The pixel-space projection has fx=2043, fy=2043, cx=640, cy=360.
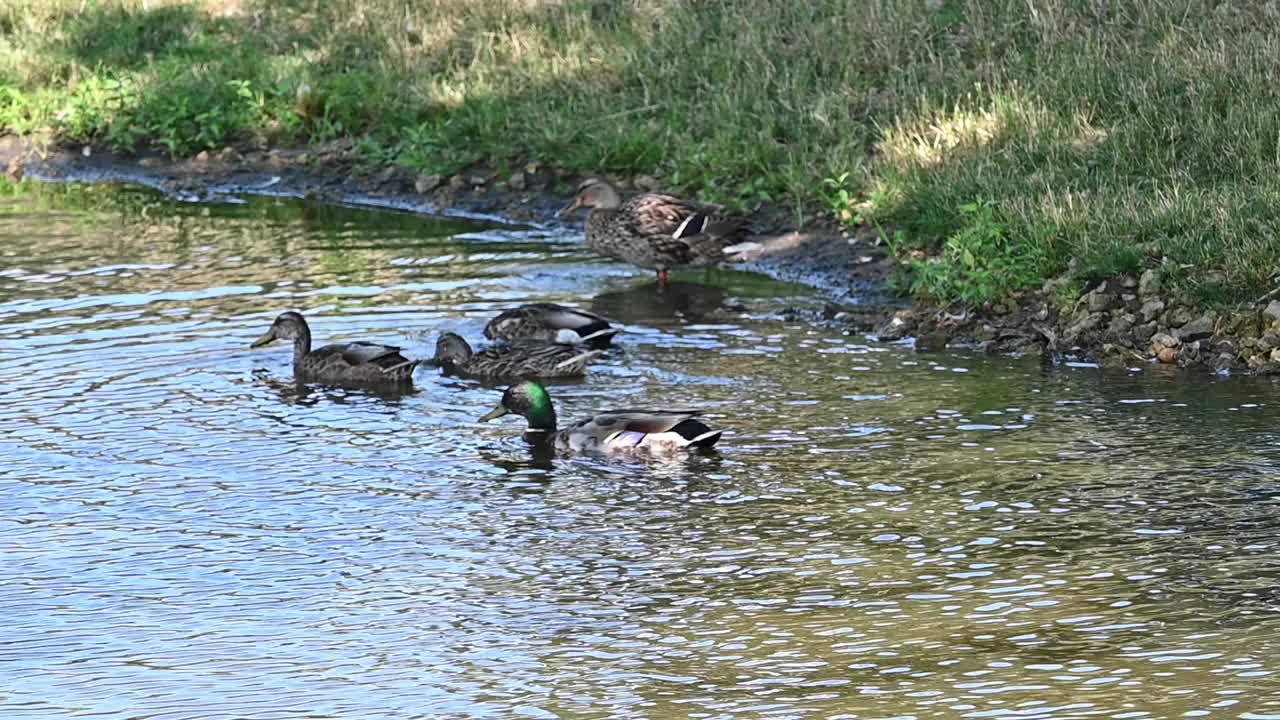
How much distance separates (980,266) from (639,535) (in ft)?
19.2

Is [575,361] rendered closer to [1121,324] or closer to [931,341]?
[931,341]

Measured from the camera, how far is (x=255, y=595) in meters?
8.81

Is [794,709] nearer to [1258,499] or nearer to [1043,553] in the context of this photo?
[1043,553]

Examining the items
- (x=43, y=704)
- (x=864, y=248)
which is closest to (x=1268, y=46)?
(x=864, y=248)

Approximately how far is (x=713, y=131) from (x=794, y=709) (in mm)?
11849

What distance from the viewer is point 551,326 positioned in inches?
545

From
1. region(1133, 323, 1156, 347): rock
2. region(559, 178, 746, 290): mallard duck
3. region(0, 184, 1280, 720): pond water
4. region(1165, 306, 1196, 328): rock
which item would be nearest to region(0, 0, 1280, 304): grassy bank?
region(1165, 306, 1196, 328): rock

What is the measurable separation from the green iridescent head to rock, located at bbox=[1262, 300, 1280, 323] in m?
4.70

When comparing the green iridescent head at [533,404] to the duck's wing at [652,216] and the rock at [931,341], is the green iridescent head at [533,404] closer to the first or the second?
the rock at [931,341]

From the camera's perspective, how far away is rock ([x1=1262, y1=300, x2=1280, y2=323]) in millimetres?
13062

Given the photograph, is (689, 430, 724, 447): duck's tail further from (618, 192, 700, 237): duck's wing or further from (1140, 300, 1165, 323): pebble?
(618, 192, 700, 237): duck's wing

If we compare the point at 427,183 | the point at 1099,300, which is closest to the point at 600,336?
the point at 1099,300

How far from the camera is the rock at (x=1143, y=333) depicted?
1338cm

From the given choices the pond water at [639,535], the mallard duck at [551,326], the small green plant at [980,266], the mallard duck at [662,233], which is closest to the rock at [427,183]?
the mallard duck at [662,233]
